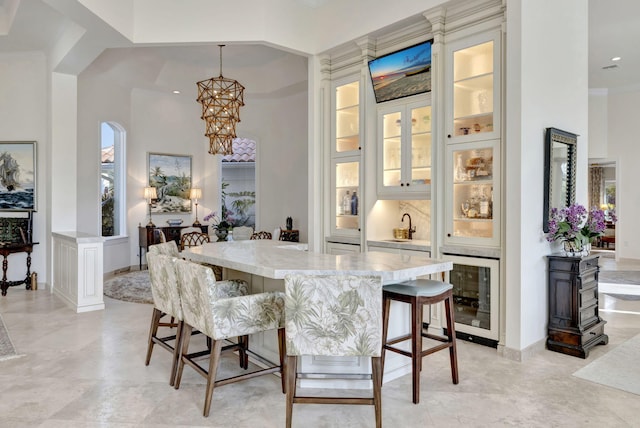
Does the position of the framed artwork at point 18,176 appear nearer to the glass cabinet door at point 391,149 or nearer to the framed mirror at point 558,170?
the glass cabinet door at point 391,149

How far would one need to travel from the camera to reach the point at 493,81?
374 cm

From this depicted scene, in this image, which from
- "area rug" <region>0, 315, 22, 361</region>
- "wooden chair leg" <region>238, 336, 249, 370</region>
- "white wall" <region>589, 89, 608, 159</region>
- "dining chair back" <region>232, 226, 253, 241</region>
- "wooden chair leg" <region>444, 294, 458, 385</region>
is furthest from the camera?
"white wall" <region>589, 89, 608, 159</region>

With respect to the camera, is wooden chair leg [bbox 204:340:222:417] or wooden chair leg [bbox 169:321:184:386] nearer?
wooden chair leg [bbox 204:340:222:417]

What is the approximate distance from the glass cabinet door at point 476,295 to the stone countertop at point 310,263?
102 cm

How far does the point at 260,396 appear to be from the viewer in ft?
9.36

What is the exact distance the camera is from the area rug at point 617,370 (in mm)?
3086

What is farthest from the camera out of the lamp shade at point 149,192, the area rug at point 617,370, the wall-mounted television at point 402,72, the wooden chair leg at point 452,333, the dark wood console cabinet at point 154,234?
the lamp shade at point 149,192

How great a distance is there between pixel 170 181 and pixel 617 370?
7.52m

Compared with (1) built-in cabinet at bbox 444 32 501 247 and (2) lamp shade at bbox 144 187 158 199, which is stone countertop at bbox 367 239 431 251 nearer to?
(1) built-in cabinet at bbox 444 32 501 247

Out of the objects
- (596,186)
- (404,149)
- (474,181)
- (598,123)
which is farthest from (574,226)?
(596,186)

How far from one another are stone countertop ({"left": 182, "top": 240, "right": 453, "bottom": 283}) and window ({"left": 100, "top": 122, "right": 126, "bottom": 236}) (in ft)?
16.4

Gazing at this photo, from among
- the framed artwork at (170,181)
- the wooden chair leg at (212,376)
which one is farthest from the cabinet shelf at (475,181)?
the framed artwork at (170,181)

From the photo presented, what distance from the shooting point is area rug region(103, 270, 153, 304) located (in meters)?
5.79

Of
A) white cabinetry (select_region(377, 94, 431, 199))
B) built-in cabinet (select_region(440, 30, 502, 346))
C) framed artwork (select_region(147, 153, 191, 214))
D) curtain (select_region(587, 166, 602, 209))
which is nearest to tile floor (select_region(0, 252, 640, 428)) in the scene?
built-in cabinet (select_region(440, 30, 502, 346))
